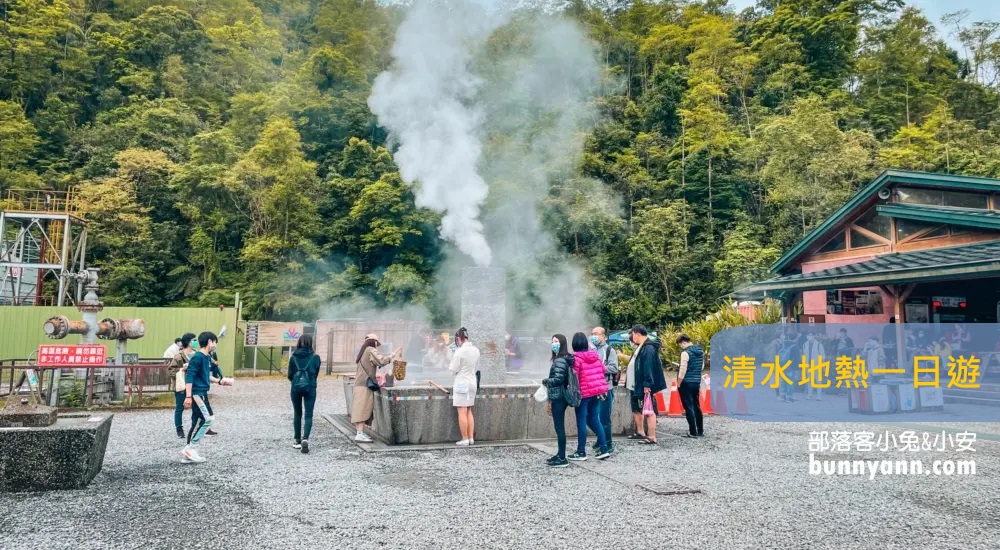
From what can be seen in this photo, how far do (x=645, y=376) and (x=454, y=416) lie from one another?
2.65 meters

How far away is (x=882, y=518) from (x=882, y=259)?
38.8 ft

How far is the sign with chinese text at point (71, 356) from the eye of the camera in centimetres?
1072

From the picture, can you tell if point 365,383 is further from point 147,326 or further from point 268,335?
point 268,335

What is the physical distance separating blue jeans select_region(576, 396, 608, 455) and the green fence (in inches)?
529

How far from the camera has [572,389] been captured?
6629 millimetres

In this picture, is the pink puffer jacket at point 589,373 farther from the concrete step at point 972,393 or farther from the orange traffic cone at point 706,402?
the concrete step at point 972,393

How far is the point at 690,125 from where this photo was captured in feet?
132

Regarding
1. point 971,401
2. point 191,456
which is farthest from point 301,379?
point 971,401

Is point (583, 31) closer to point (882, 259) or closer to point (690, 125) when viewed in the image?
point (690, 125)

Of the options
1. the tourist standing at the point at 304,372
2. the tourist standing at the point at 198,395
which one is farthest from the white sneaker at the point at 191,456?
the tourist standing at the point at 304,372

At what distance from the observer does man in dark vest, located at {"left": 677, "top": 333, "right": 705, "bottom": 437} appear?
8.55m

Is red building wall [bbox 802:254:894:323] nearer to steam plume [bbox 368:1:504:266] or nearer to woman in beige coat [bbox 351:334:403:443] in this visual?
steam plume [bbox 368:1:504:266]

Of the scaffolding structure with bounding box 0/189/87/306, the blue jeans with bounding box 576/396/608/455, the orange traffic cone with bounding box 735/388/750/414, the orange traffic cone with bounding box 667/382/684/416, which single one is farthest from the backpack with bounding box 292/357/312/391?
the scaffolding structure with bounding box 0/189/87/306

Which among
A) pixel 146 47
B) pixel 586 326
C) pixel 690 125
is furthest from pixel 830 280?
pixel 146 47
